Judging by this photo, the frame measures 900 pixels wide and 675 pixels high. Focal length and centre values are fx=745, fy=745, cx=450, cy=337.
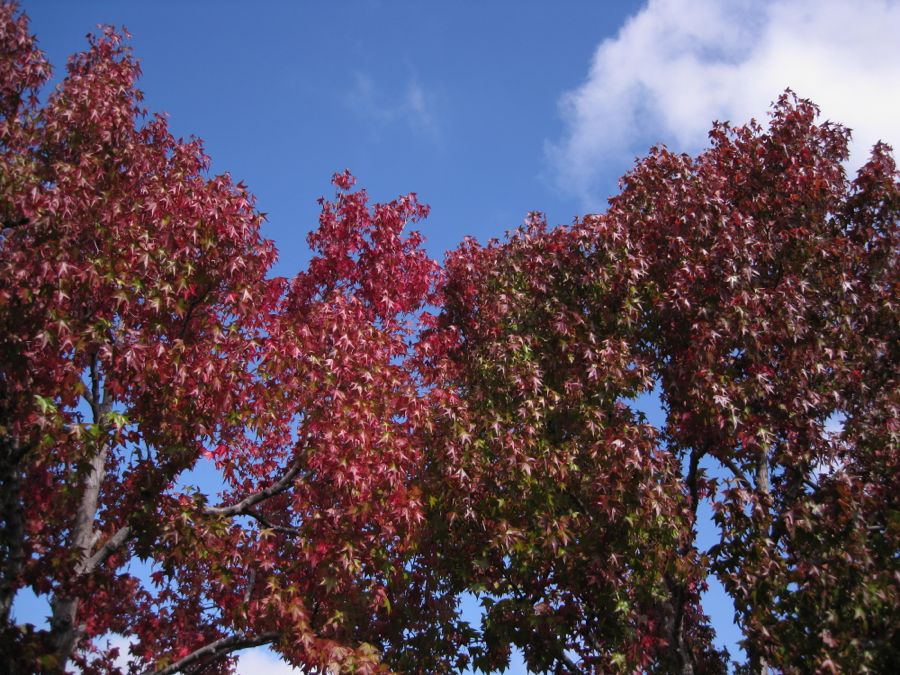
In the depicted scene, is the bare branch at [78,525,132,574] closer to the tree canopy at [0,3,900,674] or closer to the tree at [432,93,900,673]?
the tree canopy at [0,3,900,674]

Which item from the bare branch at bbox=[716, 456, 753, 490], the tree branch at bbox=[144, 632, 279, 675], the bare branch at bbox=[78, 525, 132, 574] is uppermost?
the bare branch at bbox=[716, 456, 753, 490]

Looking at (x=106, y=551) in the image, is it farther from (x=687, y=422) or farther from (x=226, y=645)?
(x=687, y=422)

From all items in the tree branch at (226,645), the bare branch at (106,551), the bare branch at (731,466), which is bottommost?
the tree branch at (226,645)

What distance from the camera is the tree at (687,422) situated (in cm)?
1198

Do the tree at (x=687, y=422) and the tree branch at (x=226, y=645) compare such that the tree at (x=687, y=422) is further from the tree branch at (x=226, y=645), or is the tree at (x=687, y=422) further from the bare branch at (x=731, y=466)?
the tree branch at (x=226, y=645)

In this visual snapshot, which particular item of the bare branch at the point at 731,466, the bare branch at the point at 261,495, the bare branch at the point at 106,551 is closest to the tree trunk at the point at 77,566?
the bare branch at the point at 106,551

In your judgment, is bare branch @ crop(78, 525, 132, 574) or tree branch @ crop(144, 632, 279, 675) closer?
bare branch @ crop(78, 525, 132, 574)

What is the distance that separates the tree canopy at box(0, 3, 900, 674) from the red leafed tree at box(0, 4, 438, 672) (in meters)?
0.05

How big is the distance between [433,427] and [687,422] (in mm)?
4709

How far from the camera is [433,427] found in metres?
13.7

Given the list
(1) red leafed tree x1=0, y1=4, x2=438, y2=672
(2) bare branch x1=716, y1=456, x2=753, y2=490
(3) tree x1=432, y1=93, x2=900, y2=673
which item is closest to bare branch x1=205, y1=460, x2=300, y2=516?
(1) red leafed tree x1=0, y1=4, x2=438, y2=672

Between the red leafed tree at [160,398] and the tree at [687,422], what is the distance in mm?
1966

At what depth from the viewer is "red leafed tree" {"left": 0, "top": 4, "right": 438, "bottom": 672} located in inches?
390

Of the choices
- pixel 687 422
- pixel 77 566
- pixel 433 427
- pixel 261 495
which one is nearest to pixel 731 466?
pixel 687 422
